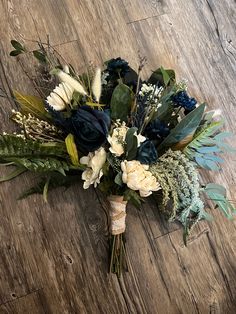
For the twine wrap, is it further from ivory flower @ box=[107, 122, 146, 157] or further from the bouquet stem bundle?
ivory flower @ box=[107, 122, 146, 157]

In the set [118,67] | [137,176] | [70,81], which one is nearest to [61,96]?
[70,81]

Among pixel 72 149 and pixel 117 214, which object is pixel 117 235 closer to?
pixel 117 214

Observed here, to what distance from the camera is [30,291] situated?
45.3 inches

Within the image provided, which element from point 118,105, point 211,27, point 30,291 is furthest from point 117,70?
point 30,291

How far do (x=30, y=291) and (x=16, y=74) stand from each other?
0.65m

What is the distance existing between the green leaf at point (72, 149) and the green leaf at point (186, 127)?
235 millimetres

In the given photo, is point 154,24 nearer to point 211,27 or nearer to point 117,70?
point 211,27

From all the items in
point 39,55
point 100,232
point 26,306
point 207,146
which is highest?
point 39,55

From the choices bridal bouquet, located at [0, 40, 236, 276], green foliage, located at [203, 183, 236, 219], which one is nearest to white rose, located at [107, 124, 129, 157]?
bridal bouquet, located at [0, 40, 236, 276]

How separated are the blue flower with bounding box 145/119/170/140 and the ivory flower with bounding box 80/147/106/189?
5.4 inches

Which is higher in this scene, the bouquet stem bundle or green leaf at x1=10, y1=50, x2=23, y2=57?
green leaf at x1=10, y1=50, x2=23, y2=57

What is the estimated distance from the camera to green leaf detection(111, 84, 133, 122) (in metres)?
1.11

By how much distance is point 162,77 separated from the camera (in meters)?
1.26

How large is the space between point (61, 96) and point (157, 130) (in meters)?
0.27
